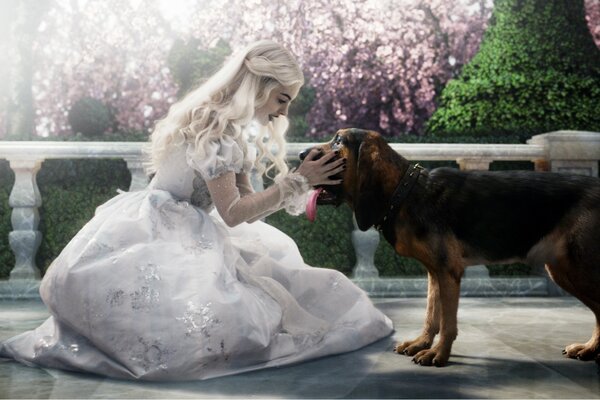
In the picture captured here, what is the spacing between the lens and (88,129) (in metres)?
15.9

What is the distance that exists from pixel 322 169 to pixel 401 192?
0.42 meters

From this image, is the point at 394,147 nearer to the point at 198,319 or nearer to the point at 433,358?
the point at 433,358

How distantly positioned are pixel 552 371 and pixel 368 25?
1645 cm

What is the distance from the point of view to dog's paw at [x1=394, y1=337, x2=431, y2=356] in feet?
12.6

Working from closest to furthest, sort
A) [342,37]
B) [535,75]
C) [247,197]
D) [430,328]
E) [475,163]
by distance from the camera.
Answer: [247,197] → [430,328] → [475,163] → [535,75] → [342,37]

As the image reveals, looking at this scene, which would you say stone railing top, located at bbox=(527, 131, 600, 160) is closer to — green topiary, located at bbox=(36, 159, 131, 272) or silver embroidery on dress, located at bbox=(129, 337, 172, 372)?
green topiary, located at bbox=(36, 159, 131, 272)

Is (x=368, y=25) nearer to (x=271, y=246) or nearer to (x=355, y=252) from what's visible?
(x=355, y=252)

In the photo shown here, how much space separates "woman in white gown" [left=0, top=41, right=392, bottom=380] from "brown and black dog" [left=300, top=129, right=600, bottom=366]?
219mm

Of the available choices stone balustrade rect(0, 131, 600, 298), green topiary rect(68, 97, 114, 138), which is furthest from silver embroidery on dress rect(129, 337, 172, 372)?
green topiary rect(68, 97, 114, 138)

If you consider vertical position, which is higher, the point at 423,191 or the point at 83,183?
the point at 423,191

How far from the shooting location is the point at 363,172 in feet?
12.0

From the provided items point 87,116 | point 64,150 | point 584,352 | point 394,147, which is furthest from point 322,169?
point 87,116

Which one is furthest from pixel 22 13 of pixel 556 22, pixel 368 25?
pixel 556 22

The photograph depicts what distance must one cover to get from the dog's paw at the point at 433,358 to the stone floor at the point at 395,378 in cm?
5
